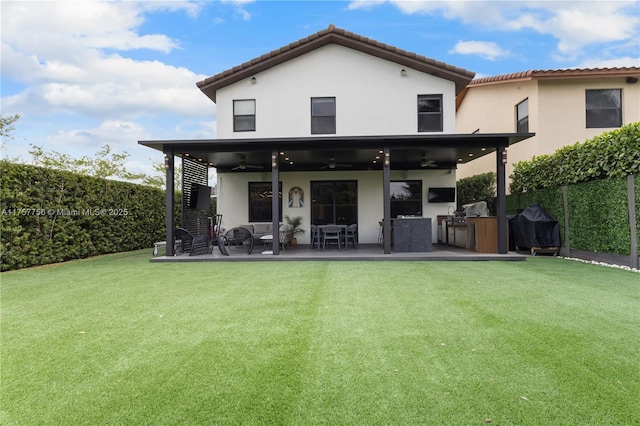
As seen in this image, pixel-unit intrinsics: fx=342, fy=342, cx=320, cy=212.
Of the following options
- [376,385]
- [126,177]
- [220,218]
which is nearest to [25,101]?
[126,177]

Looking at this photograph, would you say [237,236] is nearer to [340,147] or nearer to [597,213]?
[340,147]

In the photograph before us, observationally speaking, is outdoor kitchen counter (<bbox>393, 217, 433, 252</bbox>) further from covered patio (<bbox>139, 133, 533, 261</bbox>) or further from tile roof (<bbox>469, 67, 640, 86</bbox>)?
tile roof (<bbox>469, 67, 640, 86</bbox>)

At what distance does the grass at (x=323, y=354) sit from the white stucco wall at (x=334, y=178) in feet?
21.9

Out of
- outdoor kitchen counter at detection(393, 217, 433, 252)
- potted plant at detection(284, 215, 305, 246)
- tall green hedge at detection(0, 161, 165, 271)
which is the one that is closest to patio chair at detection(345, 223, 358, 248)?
outdoor kitchen counter at detection(393, 217, 433, 252)

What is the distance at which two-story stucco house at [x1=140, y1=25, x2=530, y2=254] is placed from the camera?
10984 millimetres

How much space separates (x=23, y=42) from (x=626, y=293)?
52.6 feet

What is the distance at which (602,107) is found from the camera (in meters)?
11.8

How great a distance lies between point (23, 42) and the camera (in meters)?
10.6

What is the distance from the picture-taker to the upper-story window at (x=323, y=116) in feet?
37.2

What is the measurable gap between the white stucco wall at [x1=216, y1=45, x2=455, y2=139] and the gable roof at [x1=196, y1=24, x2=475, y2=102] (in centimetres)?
20

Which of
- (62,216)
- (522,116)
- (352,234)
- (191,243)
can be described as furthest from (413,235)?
(62,216)

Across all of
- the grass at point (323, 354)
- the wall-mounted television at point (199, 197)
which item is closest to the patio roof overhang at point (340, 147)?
the wall-mounted television at point (199, 197)

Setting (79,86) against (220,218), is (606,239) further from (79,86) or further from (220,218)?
(79,86)

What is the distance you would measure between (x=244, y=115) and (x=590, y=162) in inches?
381
